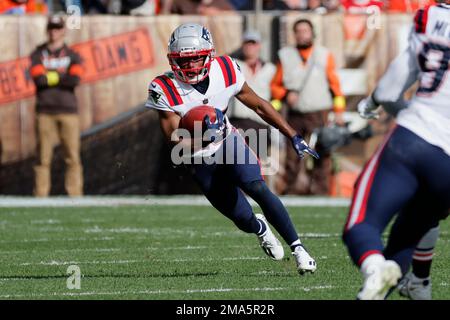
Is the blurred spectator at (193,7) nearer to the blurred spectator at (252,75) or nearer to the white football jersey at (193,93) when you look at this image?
the blurred spectator at (252,75)

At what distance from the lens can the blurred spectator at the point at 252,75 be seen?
11.4 metres

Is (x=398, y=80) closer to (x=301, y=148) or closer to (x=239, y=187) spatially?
(x=301, y=148)

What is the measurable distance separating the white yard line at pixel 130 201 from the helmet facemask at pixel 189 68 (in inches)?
184

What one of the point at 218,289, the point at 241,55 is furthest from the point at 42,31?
the point at 218,289

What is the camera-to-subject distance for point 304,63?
11.5 meters

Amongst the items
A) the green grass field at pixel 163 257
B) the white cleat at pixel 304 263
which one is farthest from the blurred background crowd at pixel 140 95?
the white cleat at pixel 304 263

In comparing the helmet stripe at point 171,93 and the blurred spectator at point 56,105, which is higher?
the helmet stripe at point 171,93

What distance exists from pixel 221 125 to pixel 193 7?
6.51 meters

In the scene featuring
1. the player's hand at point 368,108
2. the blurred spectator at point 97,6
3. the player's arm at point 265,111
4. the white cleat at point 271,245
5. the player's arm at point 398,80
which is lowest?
the blurred spectator at point 97,6

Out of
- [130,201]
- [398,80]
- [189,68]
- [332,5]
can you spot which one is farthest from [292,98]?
[398,80]

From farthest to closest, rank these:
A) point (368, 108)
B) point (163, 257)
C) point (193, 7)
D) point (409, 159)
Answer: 1. point (193, 7)
2. point (163, 257)
3. point (368, 108)
4. point (409, 159)

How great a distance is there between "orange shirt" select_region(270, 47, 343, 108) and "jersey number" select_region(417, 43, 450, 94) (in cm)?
707

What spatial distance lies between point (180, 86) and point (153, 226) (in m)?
2.97

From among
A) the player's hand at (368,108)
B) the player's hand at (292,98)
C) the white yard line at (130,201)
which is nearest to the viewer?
the player's hand at (368,108)
